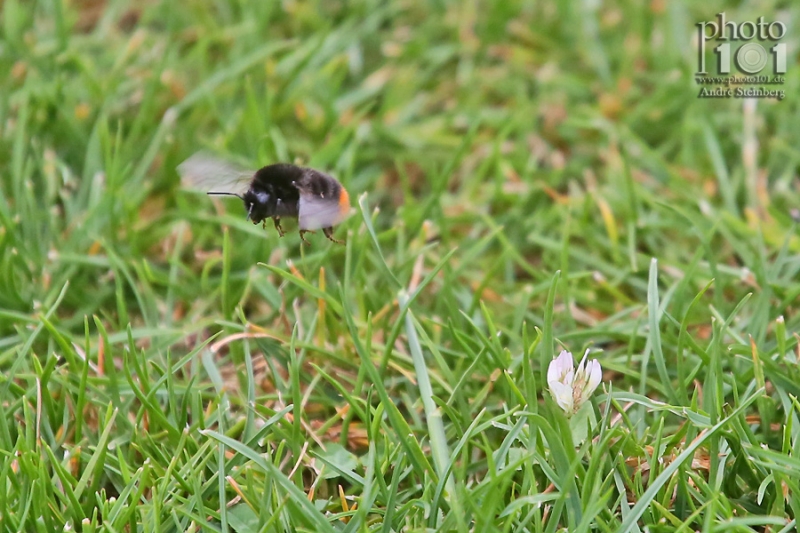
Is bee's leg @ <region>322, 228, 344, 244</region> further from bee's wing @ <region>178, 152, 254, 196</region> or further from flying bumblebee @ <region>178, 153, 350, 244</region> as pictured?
bee's wing @ <region>178, 152, 254, 196</region>

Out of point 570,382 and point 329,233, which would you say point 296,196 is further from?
point 570,382

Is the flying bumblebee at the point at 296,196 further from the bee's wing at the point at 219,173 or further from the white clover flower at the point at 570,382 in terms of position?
the white clover flower at the point at 570,382

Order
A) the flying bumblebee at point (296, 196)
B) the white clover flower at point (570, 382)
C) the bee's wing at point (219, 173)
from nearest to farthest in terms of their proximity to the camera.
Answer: the white clover flower at point (570, 382)
the flying bumblebee at point (296, 196)
the bee's wing at point (219, 173)

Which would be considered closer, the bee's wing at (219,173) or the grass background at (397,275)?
the grass background at (397,275)

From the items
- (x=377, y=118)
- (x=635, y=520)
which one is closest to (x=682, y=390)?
(x=635, y=520)

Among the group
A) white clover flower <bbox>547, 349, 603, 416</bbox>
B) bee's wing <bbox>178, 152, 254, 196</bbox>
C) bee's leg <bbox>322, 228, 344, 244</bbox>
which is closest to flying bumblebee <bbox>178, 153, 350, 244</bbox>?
bee's wing <bbox>178, 152, 254, 196</bbox>

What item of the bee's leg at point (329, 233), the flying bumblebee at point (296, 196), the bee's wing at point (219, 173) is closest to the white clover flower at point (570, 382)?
the flying bumblebee at point (296, 196)

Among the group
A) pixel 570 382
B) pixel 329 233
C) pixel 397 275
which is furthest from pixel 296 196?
pixel 570 382

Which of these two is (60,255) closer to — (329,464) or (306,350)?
(306,350)
